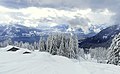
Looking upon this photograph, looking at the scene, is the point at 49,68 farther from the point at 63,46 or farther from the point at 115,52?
the point at 63,46

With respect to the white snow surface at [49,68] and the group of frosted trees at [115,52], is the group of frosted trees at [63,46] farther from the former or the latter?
the white snow surface at [49,68]

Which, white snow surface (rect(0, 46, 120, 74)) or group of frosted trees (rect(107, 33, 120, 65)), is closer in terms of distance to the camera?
white snow surface (rect(0, 46, 120, 74))

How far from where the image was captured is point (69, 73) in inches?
992

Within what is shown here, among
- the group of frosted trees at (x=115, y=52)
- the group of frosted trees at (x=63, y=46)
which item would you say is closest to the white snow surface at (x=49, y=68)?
the group of frosted trees at (x=115, y=52)

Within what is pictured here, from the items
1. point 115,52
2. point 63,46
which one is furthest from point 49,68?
point 63,46

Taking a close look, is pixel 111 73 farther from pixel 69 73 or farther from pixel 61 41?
pixel 61 41

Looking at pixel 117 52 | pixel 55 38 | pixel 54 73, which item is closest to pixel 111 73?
pixel 54 73

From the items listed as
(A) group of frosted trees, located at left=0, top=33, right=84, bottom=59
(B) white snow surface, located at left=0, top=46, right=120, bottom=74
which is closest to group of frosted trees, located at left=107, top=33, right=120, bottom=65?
(B) white snow surface, located at left=0, top=46, right=120, bottom=74

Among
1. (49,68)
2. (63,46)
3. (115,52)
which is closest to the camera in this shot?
(49,68)

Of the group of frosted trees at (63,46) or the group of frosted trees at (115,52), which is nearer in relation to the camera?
the group of frosted trees at (115,52)

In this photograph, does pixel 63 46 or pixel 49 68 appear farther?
pixel 63 46

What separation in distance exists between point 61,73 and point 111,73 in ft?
18.1

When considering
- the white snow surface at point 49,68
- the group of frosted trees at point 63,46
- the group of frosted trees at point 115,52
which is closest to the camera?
the white snow surface at point 49,68

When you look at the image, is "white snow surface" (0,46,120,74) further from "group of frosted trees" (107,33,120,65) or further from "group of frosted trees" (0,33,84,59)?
"group of frosted trees" (0,33,84,59)
